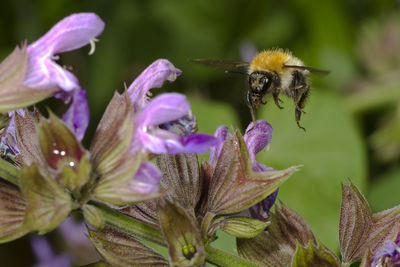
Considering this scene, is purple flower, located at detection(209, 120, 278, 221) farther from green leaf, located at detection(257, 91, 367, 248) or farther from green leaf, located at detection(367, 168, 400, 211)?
green leaf, located at detection(367, 168, 400, 211)

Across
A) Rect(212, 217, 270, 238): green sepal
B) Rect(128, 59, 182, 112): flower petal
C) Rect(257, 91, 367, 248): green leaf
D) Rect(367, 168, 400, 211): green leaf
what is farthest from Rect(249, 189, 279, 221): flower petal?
Rect(367, 168, 400, 211): green leaf

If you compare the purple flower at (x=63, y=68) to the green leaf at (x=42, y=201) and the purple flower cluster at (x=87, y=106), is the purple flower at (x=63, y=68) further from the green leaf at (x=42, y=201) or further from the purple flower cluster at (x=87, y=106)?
the green leaf at (x=42, y=201)

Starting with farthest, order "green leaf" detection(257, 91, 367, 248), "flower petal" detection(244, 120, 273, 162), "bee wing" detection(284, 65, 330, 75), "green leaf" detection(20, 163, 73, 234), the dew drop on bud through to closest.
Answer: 1. "green leaf" detection(257, 91, 367, 248)
2. "bee wing" detection(284, 65, 330, 75)
3. "flower petal" detection(244, 120, 273, 162)
4. the dew drop on bud
5. "green leaf" detection(20, 163, 73, 234)

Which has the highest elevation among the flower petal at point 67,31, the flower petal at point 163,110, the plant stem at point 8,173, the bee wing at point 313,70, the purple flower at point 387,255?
the flower petal at point 67,31

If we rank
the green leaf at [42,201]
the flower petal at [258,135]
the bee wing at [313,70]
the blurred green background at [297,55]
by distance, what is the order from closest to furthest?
the green leaf at [42,201] < the flower petal at [258,135] < the bee wing at [313,70] < the blurred green background at [297,55]

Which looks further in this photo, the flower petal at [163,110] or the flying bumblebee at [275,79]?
the flying bumblebee at [275,79]

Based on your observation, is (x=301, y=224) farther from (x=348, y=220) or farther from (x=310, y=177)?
(x=310, y=177)

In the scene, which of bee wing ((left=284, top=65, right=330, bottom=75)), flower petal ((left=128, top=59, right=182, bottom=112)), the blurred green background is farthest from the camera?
the blurred green background

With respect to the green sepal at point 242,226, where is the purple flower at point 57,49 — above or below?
above

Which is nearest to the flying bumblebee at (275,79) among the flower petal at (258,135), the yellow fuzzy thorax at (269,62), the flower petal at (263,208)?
the yellow fuzzy thorax at (269,62)
